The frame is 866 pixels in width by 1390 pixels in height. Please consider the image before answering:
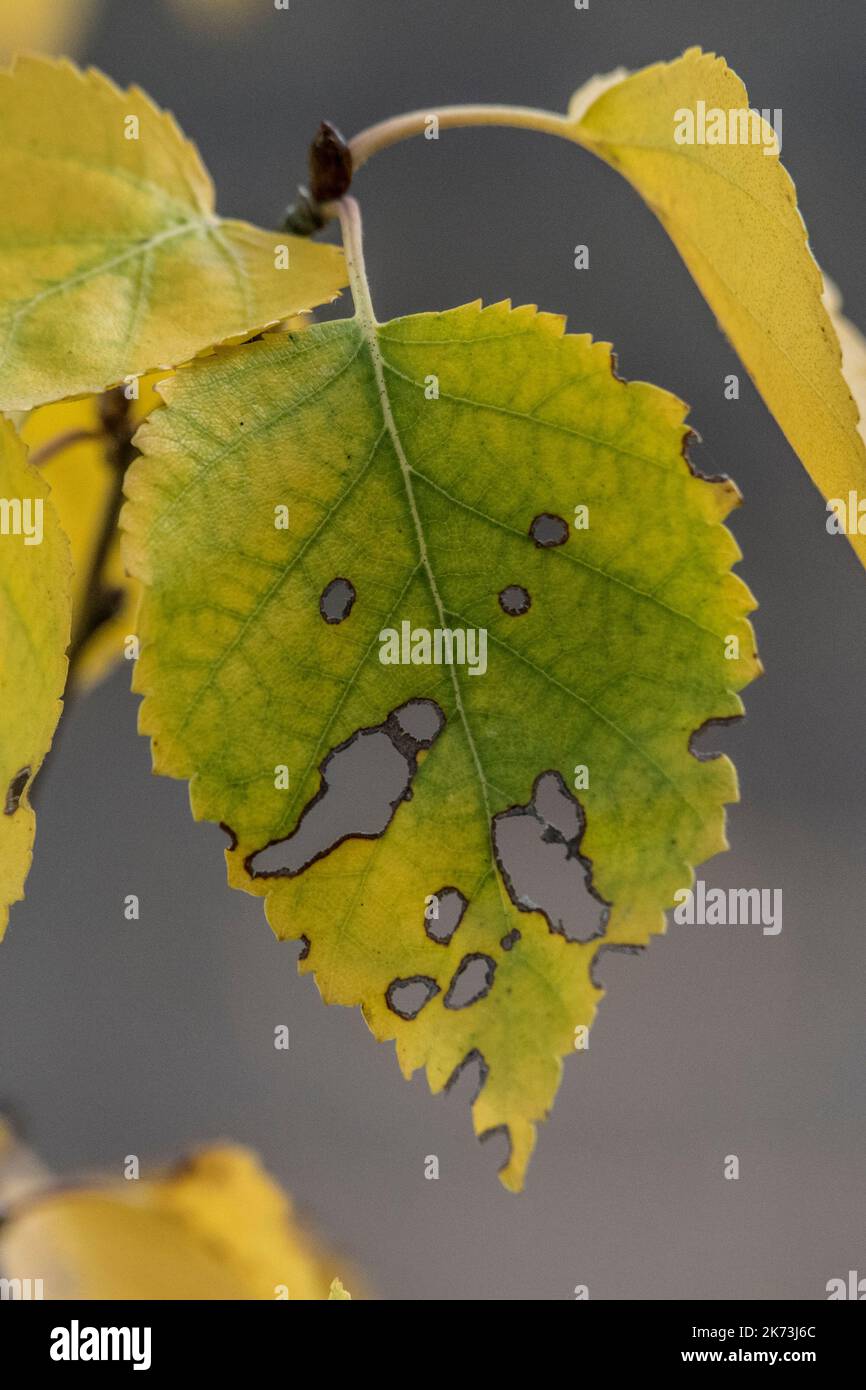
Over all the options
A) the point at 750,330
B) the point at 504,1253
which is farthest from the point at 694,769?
the point at 504,1253

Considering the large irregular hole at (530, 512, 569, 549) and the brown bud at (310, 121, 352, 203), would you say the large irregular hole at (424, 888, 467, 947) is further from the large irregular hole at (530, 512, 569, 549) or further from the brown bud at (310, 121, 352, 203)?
the brown bud at (310, 121, 352, 203)

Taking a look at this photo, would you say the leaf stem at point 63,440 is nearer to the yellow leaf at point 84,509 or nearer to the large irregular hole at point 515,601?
the yellow leaf at point 84,509

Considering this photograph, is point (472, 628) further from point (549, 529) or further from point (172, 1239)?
point (172, 1239)

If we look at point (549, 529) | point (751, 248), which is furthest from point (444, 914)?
point (751, 248)

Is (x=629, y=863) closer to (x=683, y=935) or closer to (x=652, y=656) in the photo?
(x=652, y=656)

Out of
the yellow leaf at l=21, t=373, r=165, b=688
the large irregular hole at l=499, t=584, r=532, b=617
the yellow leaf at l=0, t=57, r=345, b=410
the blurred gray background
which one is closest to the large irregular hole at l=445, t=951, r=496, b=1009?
the large irregular hole at l=499, t=584, r=532, b=617

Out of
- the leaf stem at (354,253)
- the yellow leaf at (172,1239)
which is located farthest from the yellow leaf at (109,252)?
the yellow leaf at (172,1239)
